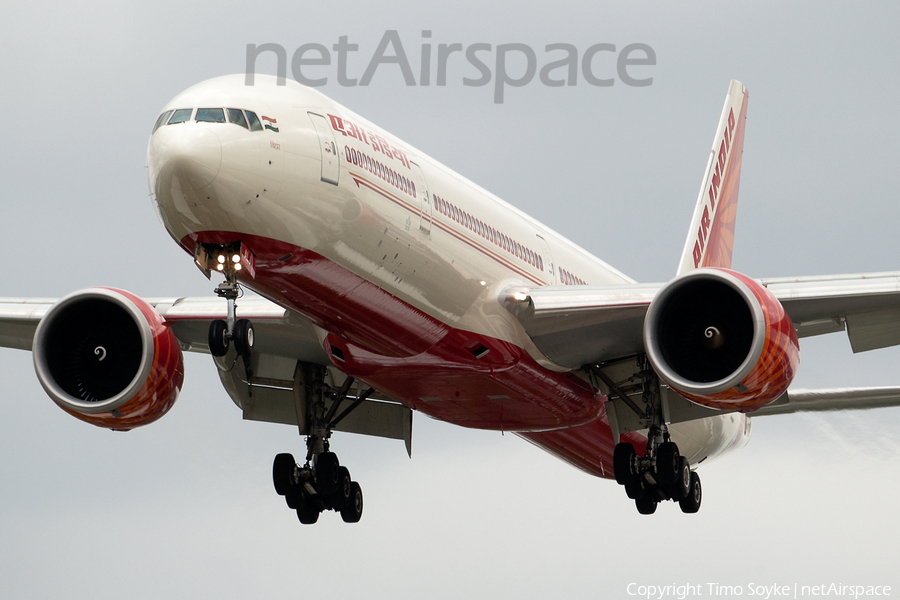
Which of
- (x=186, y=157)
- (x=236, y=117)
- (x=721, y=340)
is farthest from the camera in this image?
(x=721, y=340)

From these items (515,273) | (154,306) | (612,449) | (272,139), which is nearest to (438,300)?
(515,273)

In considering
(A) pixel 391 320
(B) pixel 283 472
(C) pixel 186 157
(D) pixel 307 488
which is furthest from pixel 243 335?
(D) pixel 307 488

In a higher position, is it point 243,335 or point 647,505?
point 243,335

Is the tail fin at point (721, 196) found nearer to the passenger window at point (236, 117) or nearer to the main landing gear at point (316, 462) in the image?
the main landing gear at point (316, 462)

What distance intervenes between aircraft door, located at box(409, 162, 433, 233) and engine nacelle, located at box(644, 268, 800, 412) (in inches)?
141

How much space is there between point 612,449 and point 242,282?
10.7m

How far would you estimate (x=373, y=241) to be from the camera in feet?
62.2

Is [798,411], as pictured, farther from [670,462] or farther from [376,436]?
[376,436]

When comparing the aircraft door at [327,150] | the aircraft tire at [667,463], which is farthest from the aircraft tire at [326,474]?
the aircraft door at [327,150]

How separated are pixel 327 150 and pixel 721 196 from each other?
17.8 m

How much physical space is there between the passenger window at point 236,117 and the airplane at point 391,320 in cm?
3

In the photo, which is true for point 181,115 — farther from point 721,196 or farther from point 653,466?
point 721,196

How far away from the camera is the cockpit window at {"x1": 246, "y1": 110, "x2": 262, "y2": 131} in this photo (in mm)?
17500

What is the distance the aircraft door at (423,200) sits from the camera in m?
20.0
